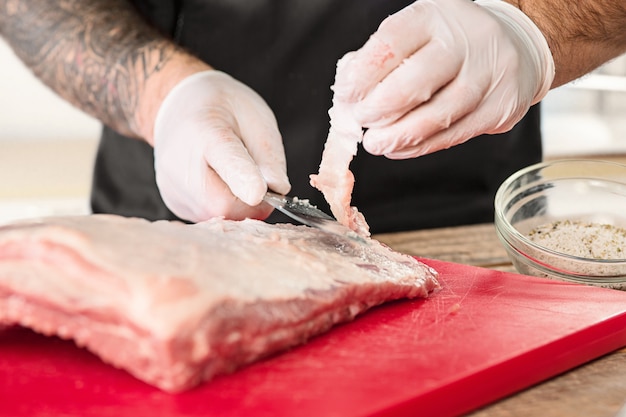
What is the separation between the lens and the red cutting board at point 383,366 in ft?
3.35

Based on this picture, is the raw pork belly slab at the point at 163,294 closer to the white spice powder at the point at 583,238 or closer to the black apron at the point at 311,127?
the white spice powder at the point at 583,238

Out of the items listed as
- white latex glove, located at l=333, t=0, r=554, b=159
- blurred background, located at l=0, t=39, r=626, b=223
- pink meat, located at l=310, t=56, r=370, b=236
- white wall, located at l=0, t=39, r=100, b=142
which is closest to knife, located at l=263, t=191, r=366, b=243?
pink meat, located at l=310, t=56, r=370, b=236

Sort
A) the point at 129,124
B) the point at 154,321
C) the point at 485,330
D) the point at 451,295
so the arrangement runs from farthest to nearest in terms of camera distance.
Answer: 1. the point at 129,124
2. the point at 451,295
3. the point at 485,330
4. the point at 154,321

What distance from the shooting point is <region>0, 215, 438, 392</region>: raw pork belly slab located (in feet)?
3.30

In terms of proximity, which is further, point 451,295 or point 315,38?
point 315,38

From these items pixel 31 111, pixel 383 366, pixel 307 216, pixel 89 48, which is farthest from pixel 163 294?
pixel 31 111

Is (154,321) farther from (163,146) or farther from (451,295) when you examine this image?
(163,146)

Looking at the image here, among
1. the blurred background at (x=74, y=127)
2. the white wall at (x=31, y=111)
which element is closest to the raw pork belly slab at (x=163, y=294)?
the blurred background at (x=74, y=127)

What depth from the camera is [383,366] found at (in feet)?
3.66

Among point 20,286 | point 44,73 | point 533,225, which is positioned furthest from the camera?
point 44,73

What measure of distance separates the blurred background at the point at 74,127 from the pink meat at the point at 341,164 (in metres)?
2.62

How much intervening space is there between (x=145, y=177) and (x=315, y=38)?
2.35 feet

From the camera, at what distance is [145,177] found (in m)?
2.35

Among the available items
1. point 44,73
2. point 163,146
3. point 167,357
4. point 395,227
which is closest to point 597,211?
point 395,227
